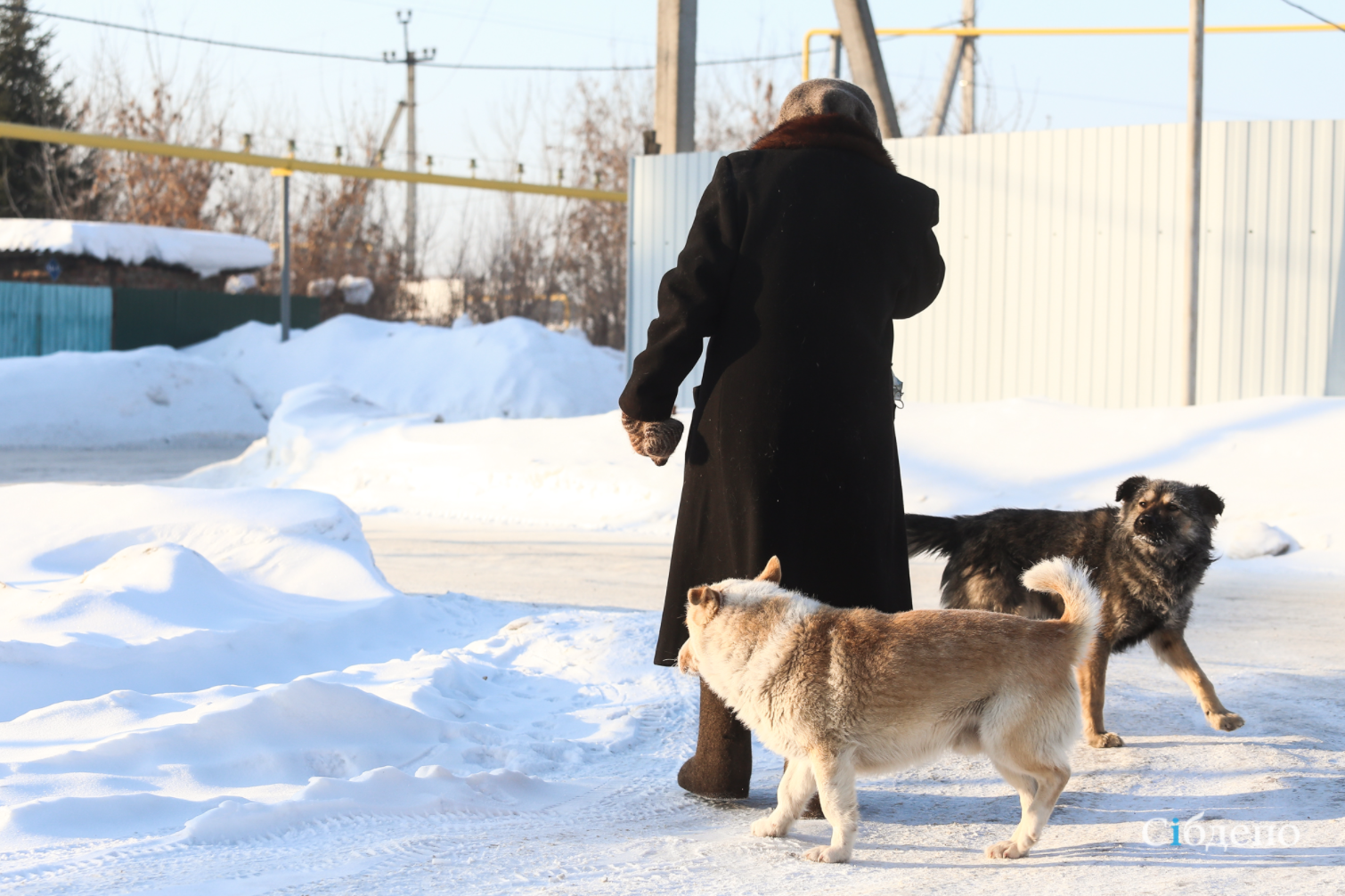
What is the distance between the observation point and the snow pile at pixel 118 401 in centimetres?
1666

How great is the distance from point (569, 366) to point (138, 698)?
15.9 metres

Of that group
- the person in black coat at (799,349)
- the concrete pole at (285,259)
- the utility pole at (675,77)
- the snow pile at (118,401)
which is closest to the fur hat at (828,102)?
the person in black coat at (799,349)

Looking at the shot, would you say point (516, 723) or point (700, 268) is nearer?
point (700, 268)

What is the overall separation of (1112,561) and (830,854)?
1797 millimetres

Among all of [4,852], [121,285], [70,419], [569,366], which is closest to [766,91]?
[569,366]

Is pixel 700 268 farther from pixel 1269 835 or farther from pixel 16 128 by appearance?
pixel 16 128

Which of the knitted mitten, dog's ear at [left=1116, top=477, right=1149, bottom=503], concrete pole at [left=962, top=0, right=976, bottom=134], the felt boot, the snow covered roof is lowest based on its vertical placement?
the felt boot

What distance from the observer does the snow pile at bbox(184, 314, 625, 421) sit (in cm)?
1859

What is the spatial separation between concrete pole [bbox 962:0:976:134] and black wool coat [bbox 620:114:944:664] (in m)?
18.2

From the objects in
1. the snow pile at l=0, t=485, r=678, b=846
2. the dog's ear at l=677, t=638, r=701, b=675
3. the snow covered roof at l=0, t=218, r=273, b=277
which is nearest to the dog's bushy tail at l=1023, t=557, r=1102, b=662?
the dog's ear at l=677, t=638, r=701, b=675

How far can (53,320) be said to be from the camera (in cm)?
2072

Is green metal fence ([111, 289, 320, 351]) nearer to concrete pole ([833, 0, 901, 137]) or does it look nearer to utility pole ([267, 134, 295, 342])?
utility pole ([267, 134, 295, 342])

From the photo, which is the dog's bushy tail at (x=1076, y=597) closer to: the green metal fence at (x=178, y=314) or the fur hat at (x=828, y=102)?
the fur hat at (x=828, y=102)

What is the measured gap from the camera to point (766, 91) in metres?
28.2
